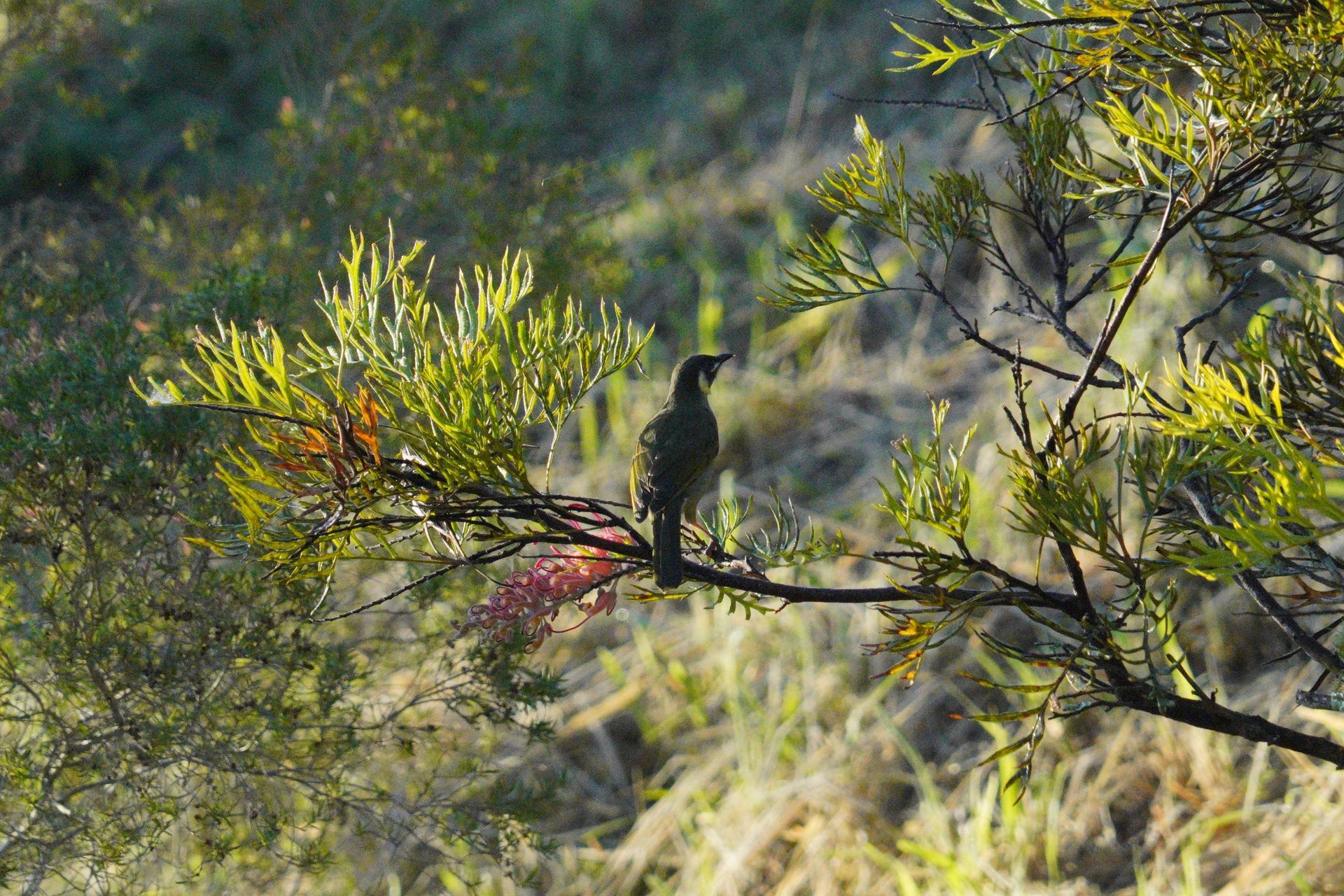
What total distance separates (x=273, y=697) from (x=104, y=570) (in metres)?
0.34

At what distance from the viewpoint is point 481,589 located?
2.52 metres

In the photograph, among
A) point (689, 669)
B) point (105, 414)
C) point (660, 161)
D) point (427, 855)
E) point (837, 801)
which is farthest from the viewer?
point (660, 161)

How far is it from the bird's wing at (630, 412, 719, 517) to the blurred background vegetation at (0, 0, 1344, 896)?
0.40 metres

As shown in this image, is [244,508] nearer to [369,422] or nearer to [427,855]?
[369,422]

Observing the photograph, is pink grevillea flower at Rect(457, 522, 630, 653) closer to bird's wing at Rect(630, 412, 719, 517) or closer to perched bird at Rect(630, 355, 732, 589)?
perched bird at Rect(630, 355, 732, 589)

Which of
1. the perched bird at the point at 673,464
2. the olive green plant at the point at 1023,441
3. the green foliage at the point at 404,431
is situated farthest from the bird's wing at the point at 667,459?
the green foliage at the point at 404,431

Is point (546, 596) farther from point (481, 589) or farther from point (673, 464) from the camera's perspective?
point (481, 589)

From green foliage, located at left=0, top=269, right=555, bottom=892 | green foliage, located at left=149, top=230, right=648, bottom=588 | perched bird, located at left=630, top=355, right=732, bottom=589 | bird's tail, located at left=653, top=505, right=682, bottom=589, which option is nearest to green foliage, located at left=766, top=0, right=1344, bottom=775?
bird's tail, located at left=653, top=505, right=682, bottom=589

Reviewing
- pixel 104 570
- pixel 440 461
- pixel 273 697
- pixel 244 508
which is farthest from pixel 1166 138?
pixel 104 570

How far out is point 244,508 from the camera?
105 cm

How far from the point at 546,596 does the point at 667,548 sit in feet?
0.68

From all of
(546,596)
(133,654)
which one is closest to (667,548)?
(546,596)

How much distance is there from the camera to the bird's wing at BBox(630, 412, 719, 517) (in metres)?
1.91

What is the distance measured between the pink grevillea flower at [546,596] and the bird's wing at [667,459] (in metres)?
0.58
